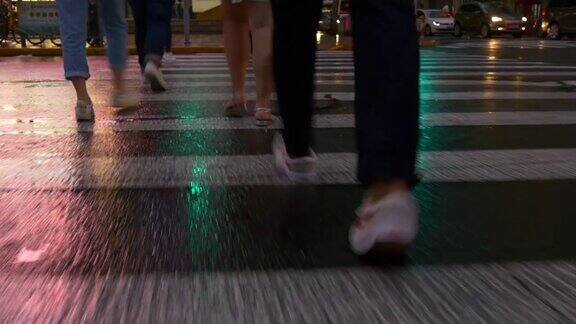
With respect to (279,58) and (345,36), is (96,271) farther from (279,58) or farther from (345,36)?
(345,36)

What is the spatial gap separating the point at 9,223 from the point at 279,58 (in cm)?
101

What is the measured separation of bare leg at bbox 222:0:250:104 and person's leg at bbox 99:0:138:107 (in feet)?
2.11

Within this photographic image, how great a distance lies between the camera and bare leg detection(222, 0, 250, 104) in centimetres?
407

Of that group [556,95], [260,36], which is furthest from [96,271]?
[556,95]

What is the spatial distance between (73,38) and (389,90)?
9.10ft

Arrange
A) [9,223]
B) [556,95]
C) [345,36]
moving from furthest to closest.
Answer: [345,36], [556,95], [9,223]

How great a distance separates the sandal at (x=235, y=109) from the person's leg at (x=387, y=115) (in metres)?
2.54

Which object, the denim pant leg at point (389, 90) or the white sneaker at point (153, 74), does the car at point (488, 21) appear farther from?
the denim pant leg at point (389, 90)

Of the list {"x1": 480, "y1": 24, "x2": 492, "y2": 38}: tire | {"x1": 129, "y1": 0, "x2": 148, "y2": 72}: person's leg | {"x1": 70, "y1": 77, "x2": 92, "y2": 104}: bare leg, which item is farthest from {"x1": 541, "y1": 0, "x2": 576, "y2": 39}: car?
{"x1": 70, "y1": 77, "x2": 92, "y2": 104}: bare leg

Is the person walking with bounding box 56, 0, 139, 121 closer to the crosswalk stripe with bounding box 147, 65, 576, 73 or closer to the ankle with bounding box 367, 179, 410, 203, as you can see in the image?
the ankle with bounding box 367, 179, 410, 203

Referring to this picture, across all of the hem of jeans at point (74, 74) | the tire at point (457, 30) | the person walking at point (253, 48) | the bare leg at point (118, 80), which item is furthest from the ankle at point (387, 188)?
the tire at point (457, 30)

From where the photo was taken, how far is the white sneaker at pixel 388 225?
5.83ft

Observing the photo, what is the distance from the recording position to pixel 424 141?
3.62 metres

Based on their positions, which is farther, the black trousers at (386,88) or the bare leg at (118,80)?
the bare leg at (118,80)
